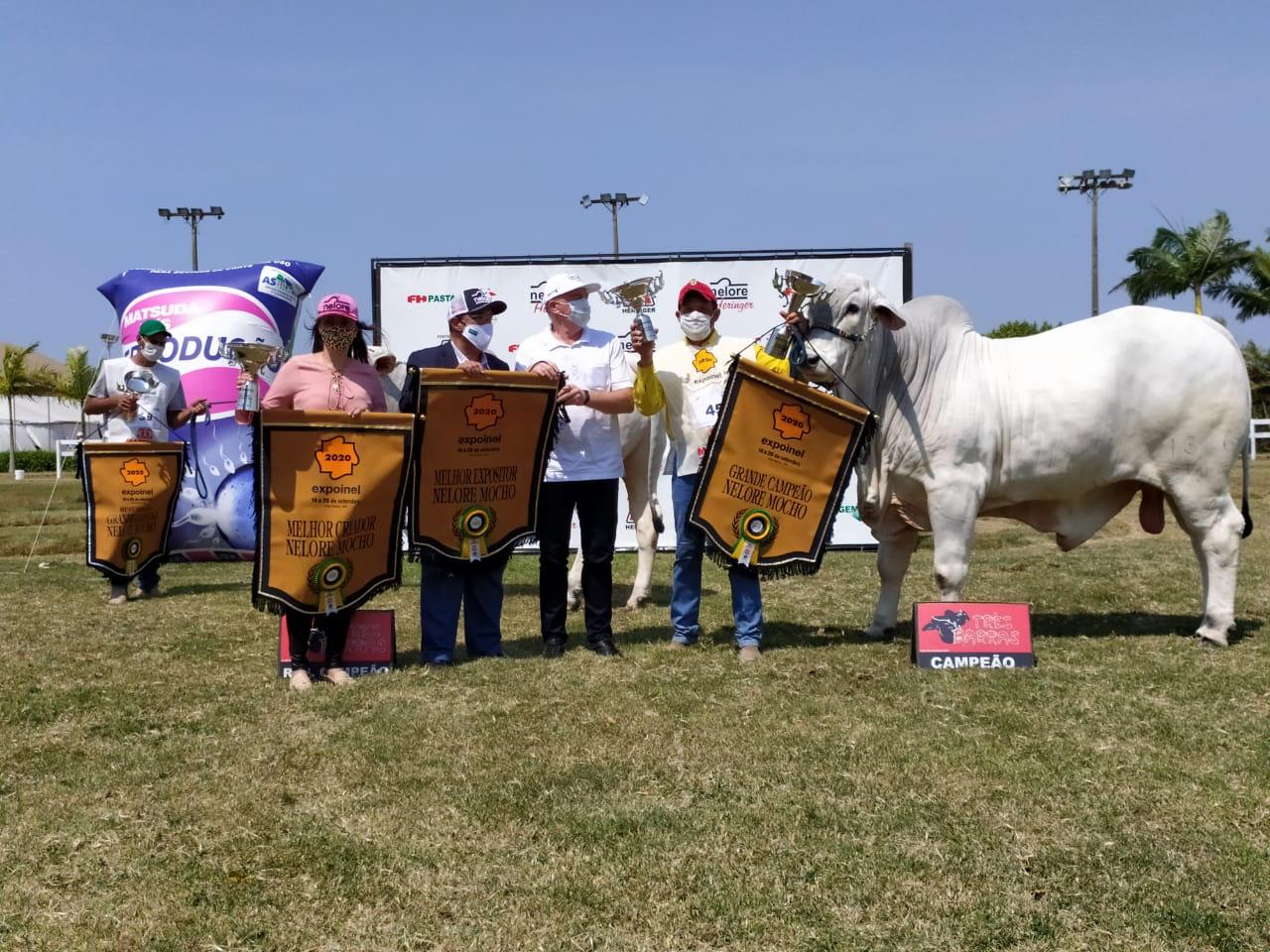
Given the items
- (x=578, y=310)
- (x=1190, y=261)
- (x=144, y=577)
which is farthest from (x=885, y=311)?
(x=1190, y=261)

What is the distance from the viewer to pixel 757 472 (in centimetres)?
599

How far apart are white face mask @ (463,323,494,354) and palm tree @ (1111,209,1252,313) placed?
34602 millimetres

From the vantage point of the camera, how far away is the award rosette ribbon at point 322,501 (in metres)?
5.35

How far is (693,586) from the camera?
6.43 metres

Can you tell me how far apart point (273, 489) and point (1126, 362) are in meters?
4.40

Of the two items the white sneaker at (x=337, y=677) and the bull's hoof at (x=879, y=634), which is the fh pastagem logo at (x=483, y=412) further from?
the bull's hoof at (x=879, y=634)

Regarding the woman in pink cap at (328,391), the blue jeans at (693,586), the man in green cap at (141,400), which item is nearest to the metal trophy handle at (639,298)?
the blue jeans at (693,586)

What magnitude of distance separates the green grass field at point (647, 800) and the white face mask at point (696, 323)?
5.64ft

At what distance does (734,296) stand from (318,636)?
7042 mm

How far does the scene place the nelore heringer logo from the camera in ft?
38.2

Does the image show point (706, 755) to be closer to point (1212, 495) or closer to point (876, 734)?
point (876, 734)

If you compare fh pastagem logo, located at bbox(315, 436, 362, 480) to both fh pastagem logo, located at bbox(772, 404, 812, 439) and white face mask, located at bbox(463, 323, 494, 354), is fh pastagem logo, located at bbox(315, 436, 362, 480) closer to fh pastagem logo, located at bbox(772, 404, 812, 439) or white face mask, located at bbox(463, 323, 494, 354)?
white face mask, located at bbox(463, 323, 494, 354)

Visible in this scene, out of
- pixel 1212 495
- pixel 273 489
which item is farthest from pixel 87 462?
pixel 1212 495

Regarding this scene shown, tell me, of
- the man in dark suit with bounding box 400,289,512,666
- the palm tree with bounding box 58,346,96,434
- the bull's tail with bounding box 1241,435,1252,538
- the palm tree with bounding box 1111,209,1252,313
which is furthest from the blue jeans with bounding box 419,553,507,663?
the palm tree with bounding box 58,346,96,434
